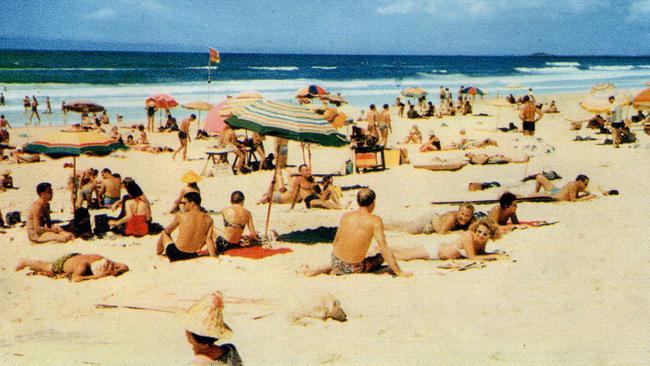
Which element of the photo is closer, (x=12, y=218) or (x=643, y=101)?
(x=12, y=218)

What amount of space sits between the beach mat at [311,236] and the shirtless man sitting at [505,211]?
2.01 metres

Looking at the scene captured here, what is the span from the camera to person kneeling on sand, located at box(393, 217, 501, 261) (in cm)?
655

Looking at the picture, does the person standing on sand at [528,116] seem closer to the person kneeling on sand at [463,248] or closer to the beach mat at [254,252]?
the person kneeling on sand at [463,248]

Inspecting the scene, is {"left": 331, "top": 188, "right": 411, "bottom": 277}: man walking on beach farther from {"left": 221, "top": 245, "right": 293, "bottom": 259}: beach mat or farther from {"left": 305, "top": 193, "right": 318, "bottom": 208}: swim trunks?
{"left": 305, "top": 193, "right": 318, "bottom": 208}: swim trunks

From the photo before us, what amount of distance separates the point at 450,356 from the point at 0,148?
14.5 meters

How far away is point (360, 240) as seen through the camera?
6.06m

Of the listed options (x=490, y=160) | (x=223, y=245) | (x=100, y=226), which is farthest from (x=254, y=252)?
(x=490, y=160)

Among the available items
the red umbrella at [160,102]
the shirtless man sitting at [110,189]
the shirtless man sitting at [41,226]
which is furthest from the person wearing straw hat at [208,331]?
the red umbrella at [160,102]

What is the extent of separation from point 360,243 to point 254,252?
1.55 m

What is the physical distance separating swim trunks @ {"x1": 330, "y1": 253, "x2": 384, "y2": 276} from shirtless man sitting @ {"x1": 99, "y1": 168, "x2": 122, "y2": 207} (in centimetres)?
541

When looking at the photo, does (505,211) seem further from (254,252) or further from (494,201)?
(254,252)

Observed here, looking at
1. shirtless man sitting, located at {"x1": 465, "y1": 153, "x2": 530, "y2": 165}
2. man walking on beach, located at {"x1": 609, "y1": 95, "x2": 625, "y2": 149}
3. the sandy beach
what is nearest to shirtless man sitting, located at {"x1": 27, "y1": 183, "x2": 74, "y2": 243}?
the sandy beach

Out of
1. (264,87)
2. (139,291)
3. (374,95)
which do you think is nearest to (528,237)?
(139,291)

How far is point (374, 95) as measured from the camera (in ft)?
133
